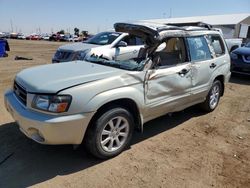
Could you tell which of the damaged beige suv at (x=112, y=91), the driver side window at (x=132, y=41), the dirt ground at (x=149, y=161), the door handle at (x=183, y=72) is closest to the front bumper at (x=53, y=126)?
the damaged beige suv at (x=112, y=91)

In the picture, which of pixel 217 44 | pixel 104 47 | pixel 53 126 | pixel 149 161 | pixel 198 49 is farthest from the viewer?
pixel 104 47

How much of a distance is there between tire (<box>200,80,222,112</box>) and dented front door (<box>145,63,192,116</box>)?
94 centimetres

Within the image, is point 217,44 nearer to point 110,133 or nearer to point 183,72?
point 183,72

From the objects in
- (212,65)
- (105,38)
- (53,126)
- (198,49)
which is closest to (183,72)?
(198,49)

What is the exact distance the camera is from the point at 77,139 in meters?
3.41

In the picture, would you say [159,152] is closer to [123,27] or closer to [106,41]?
[123,27]

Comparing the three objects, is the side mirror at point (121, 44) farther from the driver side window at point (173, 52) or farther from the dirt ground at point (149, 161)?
the dirt ground at point (149, 161)

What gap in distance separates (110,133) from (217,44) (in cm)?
340

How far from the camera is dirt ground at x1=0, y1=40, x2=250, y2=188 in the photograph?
3.38m

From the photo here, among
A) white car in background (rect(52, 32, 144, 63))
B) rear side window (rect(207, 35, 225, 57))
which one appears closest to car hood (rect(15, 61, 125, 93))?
rear side window (rect(207, 35, 225, 57))

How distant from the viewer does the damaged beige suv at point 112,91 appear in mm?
3289

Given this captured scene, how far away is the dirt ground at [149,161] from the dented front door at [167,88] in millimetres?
552

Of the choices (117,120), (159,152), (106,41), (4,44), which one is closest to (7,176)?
(117,120)

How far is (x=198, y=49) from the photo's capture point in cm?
515
